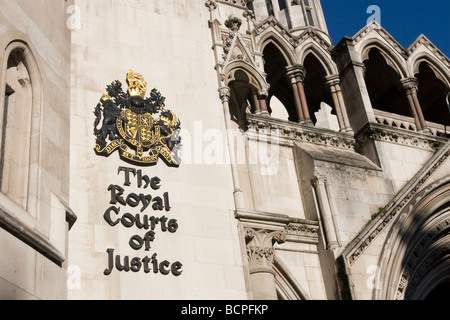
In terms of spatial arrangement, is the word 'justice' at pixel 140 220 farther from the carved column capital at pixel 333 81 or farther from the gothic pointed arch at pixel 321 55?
the gothic pointed arch at pixel 321 55

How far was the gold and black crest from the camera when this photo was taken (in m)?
13.0

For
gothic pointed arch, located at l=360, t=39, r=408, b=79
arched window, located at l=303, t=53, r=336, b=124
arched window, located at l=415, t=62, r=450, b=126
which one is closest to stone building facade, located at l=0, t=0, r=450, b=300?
gothic pointed arch, located at l=360, t=39, r=408, b=79

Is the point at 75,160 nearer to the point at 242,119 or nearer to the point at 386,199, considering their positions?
the point at 242,119

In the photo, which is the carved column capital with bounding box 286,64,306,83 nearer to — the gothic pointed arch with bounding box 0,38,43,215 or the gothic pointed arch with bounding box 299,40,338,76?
the gothic pointed arch with bounding box 299,40,338,76

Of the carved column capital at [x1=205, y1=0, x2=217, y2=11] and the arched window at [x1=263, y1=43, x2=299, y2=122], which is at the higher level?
the arched window at [x1=263, y1=43, x2=299, y2=122]

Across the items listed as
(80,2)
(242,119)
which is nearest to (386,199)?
(242,119)

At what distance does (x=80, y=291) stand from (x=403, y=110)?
20683mm

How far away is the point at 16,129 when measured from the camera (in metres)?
A: 10.4

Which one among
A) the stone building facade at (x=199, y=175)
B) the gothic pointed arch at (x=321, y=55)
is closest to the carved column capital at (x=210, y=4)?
the stone building facade at (x=199, y=175)

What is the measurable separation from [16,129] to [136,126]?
11.1 ft

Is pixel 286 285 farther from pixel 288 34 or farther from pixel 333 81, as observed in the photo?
pixel 288 34

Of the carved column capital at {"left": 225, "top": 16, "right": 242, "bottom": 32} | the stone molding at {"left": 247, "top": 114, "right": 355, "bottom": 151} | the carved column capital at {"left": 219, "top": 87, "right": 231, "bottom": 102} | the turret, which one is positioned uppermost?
the turret

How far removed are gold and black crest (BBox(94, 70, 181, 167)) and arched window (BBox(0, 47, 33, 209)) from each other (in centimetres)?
226

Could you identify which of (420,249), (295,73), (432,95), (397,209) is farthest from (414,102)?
(420,249)
